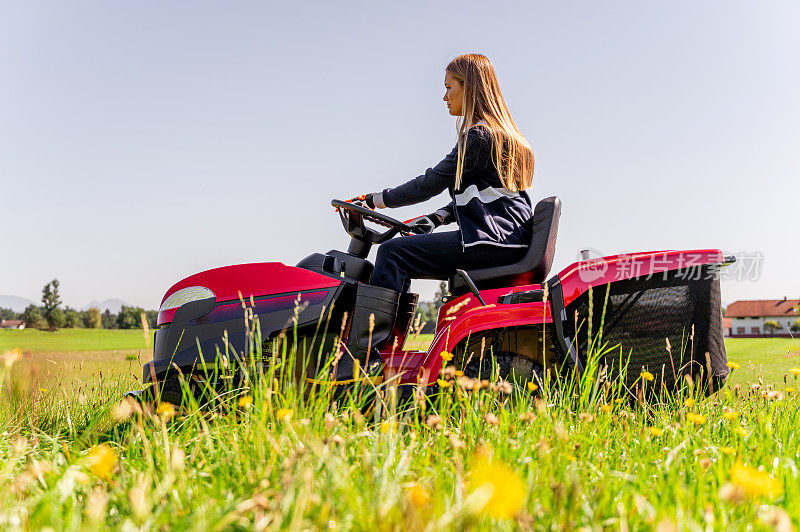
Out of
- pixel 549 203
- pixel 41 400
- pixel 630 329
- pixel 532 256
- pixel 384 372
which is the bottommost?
pixel 41 400

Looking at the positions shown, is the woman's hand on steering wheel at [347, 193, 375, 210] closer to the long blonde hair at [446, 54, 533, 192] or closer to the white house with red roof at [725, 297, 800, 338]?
the long blonde hair at [446, 54, 533, 192]

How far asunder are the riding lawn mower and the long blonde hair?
0.90ft

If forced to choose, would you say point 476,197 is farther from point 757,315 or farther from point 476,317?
point 757,315

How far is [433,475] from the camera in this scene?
1.63 meters

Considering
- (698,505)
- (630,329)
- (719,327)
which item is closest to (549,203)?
(630,329)

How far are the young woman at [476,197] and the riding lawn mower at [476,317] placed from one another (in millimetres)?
92

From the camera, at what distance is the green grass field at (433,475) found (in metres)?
1.21

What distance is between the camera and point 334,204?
3.22 meters

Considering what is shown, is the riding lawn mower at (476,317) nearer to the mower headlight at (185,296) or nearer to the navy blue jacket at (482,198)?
the mower headlight at (185,296)

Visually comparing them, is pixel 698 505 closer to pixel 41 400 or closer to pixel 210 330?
pixel 210 330

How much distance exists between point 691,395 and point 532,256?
3.12 ft

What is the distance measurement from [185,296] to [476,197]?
161 cm

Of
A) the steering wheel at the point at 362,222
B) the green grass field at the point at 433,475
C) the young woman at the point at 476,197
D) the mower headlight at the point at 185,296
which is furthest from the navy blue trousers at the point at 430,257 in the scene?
the mower headlight at the point at 185,296

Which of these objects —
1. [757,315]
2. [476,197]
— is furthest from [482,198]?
[757,315]
